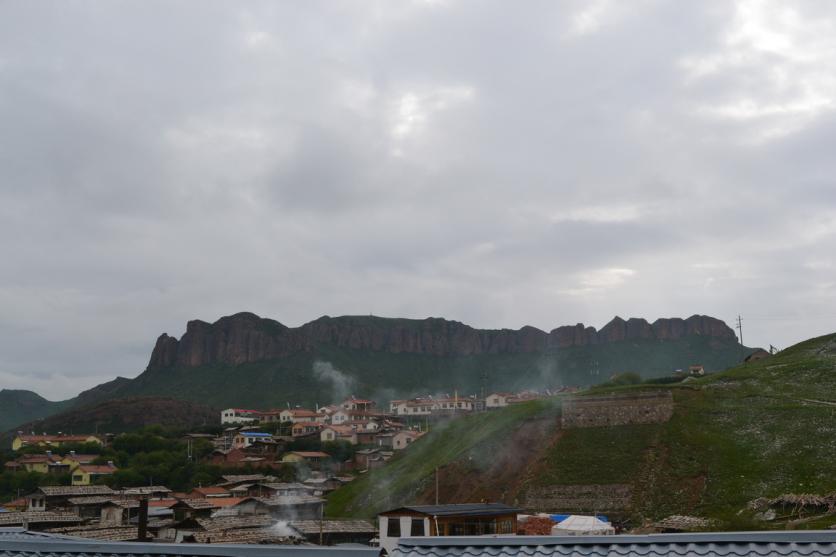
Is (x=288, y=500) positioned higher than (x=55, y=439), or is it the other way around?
(x=55, y=439)

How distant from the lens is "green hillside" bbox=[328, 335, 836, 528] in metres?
57.6

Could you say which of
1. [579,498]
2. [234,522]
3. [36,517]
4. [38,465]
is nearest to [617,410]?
[579,498]

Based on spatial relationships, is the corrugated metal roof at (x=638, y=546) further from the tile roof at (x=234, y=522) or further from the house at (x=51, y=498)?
the house at (x=51, y=498)

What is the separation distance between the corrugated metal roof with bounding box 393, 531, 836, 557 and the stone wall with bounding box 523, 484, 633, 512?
5754 centimetres

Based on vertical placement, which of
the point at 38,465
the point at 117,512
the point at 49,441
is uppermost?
the point at 49,441

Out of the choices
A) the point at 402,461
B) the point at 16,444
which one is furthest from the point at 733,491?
the point at 16,444

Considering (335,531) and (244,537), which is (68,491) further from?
(244,537)

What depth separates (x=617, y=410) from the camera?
249 feet

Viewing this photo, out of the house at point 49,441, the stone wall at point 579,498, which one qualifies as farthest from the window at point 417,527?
the house at point 49,441

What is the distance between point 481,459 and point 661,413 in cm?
1914

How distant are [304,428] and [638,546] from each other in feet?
419

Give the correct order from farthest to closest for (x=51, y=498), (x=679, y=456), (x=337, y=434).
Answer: (x=337, y=434)
(x=51, y=498)
(x=679, y=456)

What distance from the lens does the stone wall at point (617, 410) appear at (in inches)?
2889

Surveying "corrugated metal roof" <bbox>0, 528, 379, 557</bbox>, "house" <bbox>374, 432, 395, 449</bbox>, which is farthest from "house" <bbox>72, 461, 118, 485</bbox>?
"corrugated metal roof" <bbox>0, 528, 379, 557</bbox>
